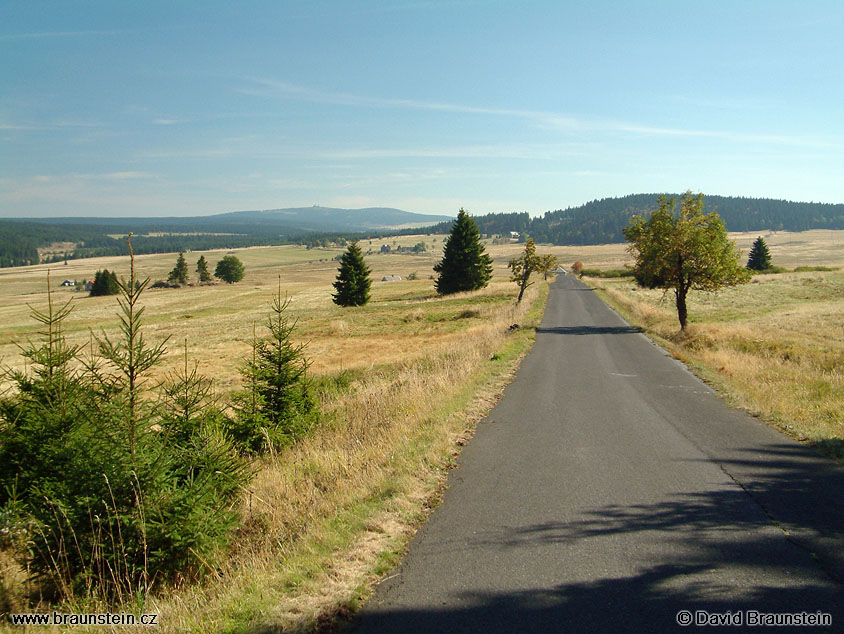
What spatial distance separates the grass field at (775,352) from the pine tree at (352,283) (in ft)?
91.4

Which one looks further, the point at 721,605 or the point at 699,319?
the point at 699,319

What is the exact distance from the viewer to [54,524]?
5.41m

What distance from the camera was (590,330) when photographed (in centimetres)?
2902

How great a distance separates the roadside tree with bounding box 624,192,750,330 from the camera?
28406 mm

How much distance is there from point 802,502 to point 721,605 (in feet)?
9.80

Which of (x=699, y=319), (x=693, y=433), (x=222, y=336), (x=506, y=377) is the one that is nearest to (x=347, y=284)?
(x=222, y=336)

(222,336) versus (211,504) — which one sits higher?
(211,504)

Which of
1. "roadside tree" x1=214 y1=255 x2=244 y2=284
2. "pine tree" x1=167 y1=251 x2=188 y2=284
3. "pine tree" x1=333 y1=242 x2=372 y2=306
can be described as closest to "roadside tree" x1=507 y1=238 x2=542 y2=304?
"pine tree" x1=333 y1=242 x2=372 y2=306

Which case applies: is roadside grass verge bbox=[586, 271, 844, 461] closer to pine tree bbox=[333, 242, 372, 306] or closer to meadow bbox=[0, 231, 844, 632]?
meadow bbox=[0, 231, 844, 632]

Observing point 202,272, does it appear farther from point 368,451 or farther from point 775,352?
point 368,451

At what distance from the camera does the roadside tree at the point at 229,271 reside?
361 ft

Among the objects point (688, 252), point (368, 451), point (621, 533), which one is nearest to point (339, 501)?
point (368, 451)

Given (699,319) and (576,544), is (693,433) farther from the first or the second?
(699,319)

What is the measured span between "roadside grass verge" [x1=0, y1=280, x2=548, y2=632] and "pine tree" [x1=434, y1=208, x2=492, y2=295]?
4842 cm
